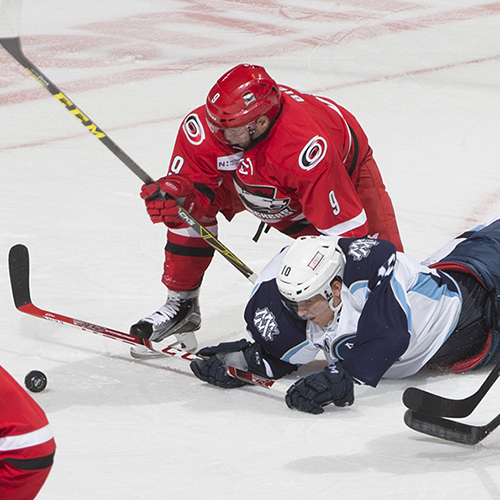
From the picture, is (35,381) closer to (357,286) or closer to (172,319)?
(172,319)

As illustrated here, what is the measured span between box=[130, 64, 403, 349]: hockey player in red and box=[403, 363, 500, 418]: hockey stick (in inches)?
29.2

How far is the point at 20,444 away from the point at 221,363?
4.93ft

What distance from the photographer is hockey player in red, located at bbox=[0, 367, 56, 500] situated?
153 centimetres

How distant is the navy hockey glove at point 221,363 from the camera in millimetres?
3008

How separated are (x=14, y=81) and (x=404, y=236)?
10.7 feet

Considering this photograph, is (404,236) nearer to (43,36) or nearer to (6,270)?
(6,270)

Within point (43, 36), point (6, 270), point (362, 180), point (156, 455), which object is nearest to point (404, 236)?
point (362, 180)

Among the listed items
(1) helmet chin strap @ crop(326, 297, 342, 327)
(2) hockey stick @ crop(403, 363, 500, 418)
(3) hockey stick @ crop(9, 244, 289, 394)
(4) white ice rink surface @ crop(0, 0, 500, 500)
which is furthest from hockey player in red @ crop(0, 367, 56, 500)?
(3) hockey stick @ crop(9, 244, 289, 394)

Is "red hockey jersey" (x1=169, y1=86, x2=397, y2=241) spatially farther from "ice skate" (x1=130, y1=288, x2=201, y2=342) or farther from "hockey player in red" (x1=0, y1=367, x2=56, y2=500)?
"hockey player in red" (x1=0, y1=367, x2=56, y2=500)

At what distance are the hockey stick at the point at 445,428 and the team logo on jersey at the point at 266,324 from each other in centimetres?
58

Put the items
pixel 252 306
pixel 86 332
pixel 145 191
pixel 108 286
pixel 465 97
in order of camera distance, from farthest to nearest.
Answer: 1. pixel 465 97
2. pixel 108 286
3. pixel 86 332
4. pixel 145 191
5. pixel 252 306

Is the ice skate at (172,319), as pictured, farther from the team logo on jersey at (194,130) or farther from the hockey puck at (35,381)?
the team logo on jersey at (194,130)

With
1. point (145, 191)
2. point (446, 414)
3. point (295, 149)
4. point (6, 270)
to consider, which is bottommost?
point (6, 270)

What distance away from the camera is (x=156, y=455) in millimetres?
2590
